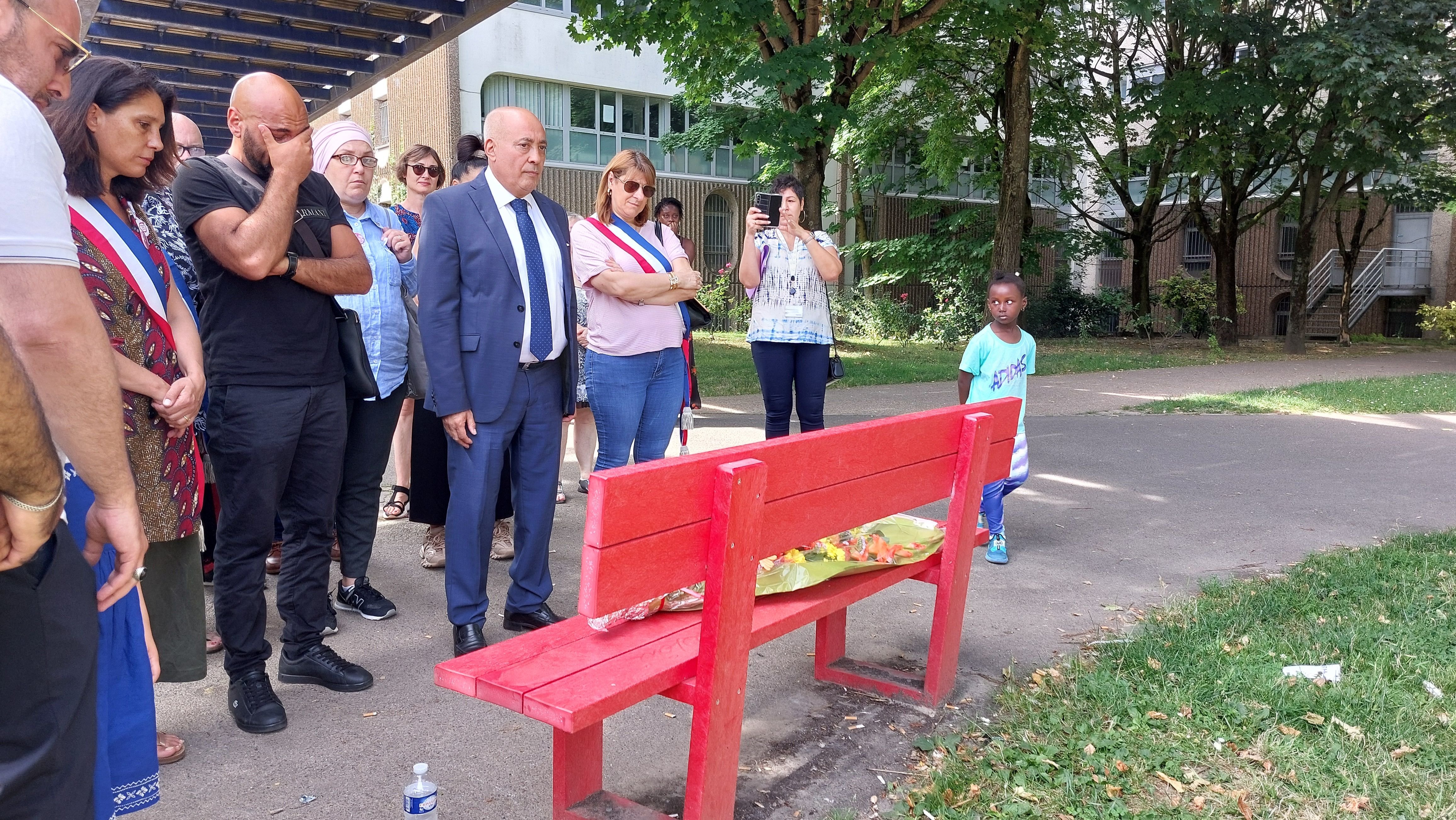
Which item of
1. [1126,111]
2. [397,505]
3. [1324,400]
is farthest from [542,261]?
[1126,111]

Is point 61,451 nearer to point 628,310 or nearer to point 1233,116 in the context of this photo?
Answer: point 628,310

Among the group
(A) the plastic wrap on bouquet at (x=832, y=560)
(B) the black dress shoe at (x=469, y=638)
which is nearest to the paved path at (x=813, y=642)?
(B) the black dress shoe at (x=469, y=638)

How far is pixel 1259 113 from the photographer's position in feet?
66.5

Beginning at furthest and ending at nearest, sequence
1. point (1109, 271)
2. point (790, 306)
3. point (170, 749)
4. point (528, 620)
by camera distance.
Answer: point (1109, 271) < point (790, 306) < point (528, 620) < point (170, 749)

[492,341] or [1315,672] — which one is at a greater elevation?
[492,341]

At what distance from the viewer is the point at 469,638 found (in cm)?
418

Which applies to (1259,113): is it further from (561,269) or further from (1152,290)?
(561,269)

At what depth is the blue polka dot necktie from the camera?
422 cm

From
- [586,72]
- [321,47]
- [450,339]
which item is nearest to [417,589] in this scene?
[450,339]

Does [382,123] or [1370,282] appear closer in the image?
[382,123]

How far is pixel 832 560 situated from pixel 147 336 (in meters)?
2.18

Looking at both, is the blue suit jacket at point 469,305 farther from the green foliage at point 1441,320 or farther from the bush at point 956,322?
the green foliage at point 1441,320

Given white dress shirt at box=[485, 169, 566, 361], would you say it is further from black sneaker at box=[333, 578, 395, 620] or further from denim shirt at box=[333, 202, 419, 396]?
black sneaker at box=[333, 578, 395, 620]

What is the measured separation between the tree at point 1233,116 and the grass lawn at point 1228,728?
1330 centimetres
